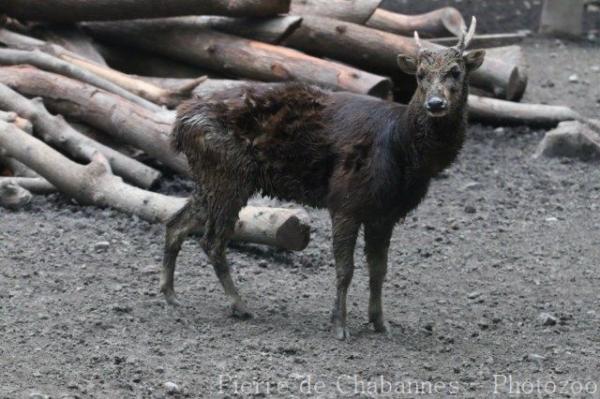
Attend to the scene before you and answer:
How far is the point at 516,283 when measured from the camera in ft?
27.6

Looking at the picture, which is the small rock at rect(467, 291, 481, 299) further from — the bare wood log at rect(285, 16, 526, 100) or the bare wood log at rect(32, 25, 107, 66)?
the bare wood log at rect(32, 25, 107, 66)

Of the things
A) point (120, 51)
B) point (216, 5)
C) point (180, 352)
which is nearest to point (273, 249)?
point (180, 352)

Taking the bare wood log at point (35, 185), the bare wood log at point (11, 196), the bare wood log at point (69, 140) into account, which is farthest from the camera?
the bare wood log at point (69, 140)

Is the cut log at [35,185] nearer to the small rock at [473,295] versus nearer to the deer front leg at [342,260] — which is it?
the deer front leg at [342,260]

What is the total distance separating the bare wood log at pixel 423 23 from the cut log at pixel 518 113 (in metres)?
1.10

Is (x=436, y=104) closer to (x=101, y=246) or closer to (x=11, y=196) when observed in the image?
(x=101, y=246)

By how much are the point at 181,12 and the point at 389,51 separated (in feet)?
6.83

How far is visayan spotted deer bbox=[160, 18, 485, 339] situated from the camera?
7062 millimetres

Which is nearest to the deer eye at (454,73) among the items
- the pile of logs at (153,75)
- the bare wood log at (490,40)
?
the pile of logs at (153,75)

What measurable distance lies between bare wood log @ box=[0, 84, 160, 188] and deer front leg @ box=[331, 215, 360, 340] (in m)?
2.76

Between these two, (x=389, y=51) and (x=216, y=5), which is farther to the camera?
(x=389, y=51)

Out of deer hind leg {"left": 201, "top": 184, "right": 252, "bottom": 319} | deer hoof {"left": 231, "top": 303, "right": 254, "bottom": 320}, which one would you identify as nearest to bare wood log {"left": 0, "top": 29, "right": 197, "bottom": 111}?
deer hind leg {"left": 201, "top": 184, "right": 252, "bottom": 319}

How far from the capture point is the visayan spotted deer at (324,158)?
7.06m

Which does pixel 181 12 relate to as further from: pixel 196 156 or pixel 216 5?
pixel 196 156
